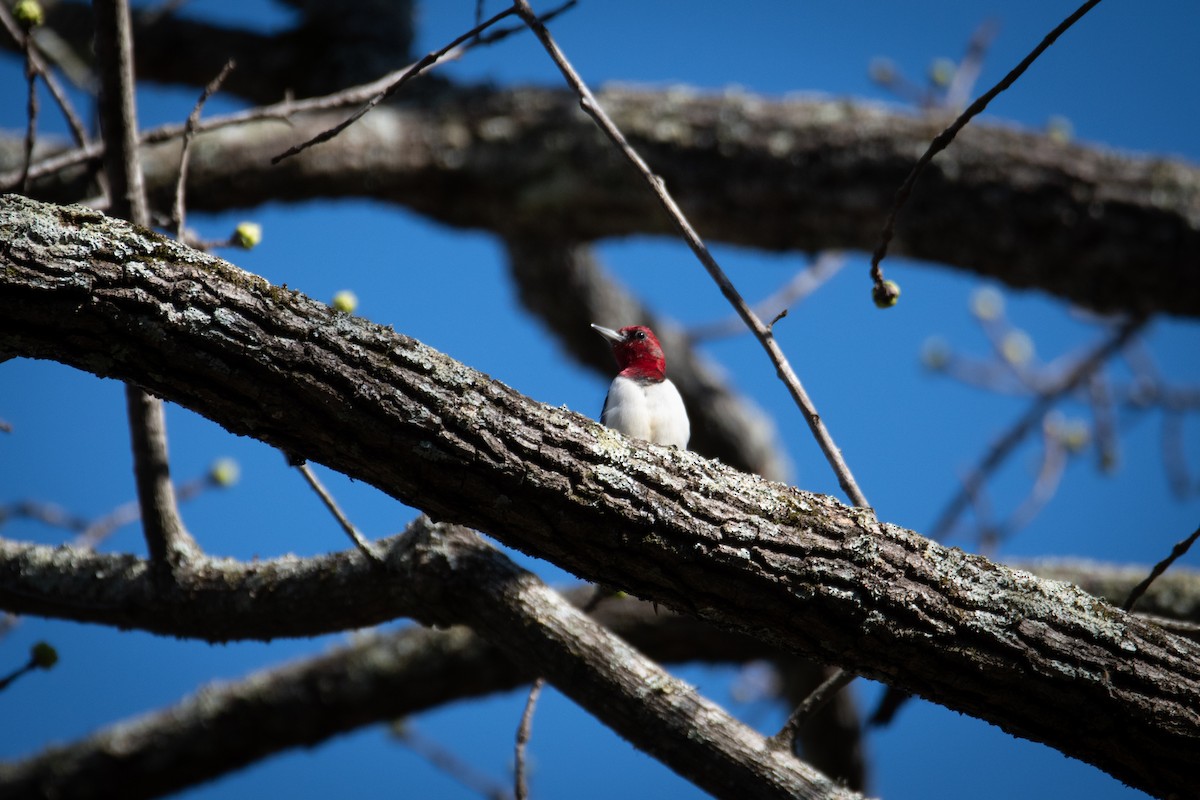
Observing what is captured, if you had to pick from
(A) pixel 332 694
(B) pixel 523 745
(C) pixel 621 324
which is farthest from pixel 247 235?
(C) pixel 621 324

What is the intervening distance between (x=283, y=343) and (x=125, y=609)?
181cm

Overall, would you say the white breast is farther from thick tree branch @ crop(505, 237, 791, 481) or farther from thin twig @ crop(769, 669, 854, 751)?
thick tree branch @ crop(505, 237, 791, 481)

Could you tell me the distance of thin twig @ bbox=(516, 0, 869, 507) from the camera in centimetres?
324

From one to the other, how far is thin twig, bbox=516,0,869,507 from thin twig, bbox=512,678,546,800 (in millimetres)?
1291

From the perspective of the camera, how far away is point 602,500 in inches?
105

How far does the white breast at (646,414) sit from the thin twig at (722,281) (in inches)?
50.7

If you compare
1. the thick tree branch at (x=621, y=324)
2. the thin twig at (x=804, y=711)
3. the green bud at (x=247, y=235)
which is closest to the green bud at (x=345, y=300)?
the green bud at (x=247, y=235)

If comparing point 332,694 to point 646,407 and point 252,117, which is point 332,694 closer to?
point 646,407

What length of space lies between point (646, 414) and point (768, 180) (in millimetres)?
2440

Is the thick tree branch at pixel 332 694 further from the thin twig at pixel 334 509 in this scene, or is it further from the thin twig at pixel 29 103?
the thin twig at pixel 29 103

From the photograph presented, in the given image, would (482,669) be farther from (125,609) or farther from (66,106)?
(66,106)

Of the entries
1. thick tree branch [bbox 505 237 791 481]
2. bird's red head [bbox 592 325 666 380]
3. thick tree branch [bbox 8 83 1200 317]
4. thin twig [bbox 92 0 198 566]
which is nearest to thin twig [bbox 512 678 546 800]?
thin twig [bbox 92 0 198 566]

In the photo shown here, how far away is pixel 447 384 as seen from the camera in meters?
2.63

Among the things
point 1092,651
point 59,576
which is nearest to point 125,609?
point 59,576
